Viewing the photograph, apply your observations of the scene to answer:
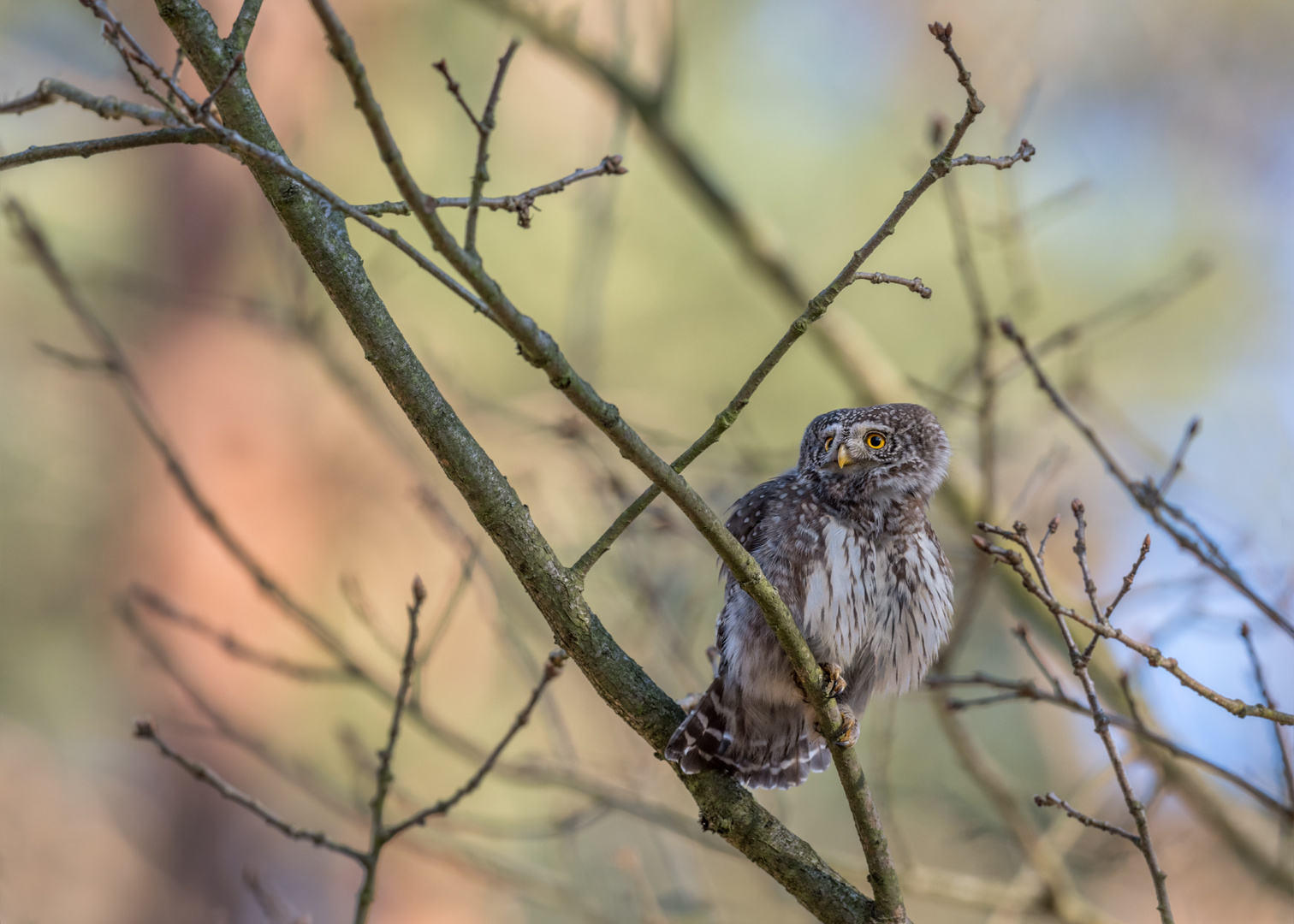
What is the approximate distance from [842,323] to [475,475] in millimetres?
3869

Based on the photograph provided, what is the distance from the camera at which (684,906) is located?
483cm

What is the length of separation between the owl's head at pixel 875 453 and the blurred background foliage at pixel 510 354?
2.09 meters

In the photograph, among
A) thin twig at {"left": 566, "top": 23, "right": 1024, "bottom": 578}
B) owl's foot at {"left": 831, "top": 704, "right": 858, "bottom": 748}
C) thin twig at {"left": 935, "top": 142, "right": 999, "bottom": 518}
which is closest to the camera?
thin twig at {"left": 566, "top": 23, "right": 1024, "bottom": 578}

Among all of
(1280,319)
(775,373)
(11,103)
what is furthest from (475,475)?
(1280,319)

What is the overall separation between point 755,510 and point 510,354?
27.2 feet

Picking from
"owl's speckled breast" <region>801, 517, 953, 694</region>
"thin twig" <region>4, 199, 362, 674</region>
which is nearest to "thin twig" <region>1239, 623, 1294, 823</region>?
"owl's speckled breast" <region>801, 517, 953, 694</region>

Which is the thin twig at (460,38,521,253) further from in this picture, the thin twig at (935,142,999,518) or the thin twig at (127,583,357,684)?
the thin twig at (935,142,999,518)

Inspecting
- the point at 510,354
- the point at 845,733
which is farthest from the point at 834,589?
the point at 510,354

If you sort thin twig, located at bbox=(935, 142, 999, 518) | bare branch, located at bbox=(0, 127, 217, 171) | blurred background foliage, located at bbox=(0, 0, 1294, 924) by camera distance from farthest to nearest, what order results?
1. blurred background foliage, located at bbox=(0, 0, 1294, 924)
2. thin twig, located at bbox=(935, 142, 999, 518)
3. bare branch, located at bbox=(0, 127, 217, 171)

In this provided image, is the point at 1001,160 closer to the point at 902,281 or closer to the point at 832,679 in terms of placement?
the point at 902,281

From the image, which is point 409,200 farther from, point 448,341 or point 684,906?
point 448,341

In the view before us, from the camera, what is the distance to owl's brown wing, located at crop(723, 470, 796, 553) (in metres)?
3.80

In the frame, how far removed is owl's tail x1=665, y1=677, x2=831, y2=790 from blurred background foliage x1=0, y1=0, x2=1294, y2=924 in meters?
2.57

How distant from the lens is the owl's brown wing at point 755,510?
380cm
